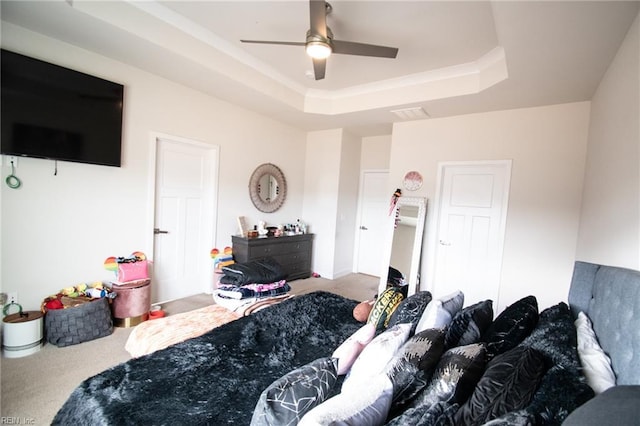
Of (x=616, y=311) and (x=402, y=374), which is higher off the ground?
(x=616, y=311)

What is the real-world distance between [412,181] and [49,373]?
4.24 meters

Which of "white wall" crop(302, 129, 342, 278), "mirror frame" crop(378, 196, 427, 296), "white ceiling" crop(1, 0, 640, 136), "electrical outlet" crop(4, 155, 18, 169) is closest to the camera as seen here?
"white ceiling" crop(1, 0, 640, 136)

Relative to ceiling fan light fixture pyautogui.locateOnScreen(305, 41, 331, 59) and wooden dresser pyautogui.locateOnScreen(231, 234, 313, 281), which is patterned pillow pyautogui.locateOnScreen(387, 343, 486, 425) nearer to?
ceiling fan light fixture pyautogui.locateOnScreen(305, 41, 331, 59)

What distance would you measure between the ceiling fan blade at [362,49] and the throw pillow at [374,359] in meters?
2.02

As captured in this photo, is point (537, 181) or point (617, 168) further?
point (537, 181)

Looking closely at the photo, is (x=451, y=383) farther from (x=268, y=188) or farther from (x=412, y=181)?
(x=268, y=188)

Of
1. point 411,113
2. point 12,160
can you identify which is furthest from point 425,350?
point 411,113

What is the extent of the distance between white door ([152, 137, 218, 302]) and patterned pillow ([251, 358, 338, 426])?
3.02 metres

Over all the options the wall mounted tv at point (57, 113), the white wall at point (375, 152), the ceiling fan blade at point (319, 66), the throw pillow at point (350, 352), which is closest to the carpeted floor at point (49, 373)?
the wall mounted tv at point (57, 113)

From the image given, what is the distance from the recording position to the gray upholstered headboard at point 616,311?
2.97 ft

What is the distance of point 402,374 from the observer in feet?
3.28

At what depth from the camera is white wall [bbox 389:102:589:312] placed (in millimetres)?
3133

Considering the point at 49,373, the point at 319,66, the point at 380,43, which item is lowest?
the point at 49,373

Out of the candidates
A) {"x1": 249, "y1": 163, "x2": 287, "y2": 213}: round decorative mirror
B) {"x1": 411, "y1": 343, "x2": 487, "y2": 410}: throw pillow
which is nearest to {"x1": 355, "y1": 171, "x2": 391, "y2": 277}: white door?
{"x1": 249, "y1": 163, "x2": 287, "y2": 213}: round decorative mirror
